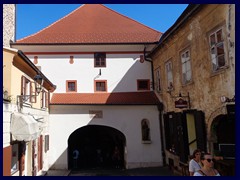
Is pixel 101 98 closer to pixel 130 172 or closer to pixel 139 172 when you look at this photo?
pixel 130 172

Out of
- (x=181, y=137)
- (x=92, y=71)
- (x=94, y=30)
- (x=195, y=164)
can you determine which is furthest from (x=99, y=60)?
(x=195, y=164)

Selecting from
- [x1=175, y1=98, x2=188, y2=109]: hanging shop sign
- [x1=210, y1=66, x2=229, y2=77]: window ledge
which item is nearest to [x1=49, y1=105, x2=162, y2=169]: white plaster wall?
[x1=175, y1=98, x2=188, y2=109]: hanging shop sign

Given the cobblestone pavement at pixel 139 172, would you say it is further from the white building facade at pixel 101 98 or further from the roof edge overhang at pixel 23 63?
the roof edge overhang at pixel 23 63

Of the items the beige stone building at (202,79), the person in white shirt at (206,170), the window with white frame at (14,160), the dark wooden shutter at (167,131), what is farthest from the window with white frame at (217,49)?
the window with white frame at (14,160)

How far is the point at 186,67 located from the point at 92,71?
6613mm

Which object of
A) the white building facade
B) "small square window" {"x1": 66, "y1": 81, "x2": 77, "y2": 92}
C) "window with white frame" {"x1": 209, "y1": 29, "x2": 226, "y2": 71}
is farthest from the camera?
"small square window" {"x1": 66, "y1": 81, "x2": 77, "y2": 92}

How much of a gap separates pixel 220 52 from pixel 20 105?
6159mm

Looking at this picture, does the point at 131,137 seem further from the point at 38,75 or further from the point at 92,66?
the point at 38,75

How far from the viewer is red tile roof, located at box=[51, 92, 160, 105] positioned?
14312 millimetres

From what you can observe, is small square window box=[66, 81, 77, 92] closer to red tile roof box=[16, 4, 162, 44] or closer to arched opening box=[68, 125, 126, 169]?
red tile roof box=[16, 4, 162, 44]

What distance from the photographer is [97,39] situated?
16.4 meters

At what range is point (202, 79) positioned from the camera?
30.1 feet

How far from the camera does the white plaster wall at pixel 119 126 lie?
14.1 meters

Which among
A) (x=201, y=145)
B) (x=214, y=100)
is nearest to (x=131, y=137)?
(x=201, y=145)
